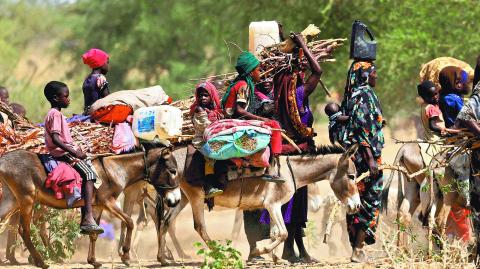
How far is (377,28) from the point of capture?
27875 mm

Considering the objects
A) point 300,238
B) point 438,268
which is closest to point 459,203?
point 300,238

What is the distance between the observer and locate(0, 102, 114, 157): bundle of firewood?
1343 cm

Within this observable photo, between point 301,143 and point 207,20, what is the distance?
18814mm

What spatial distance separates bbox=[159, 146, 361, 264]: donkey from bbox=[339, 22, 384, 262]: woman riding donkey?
0.18 m

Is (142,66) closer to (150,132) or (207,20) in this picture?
(207,20)

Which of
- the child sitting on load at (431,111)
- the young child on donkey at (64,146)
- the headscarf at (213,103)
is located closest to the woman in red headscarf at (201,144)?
the headscarf at (213,103)

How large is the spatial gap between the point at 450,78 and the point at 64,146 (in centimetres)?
433

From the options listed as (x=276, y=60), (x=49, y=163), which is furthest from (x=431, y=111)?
(x=49, y=163)

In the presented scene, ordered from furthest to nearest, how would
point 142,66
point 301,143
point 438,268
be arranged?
1. point 142,66
2. point 301,143
3. point 438,268

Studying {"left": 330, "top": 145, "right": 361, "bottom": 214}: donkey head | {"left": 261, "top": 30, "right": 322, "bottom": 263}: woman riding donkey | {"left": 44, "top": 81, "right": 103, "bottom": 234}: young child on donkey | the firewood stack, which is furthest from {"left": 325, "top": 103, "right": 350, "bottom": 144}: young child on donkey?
{"left": 44, "top": 81, "right": 103, "bottom": 234}: young child on donkey

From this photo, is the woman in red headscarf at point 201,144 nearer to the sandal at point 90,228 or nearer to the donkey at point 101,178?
the donkey at point 101,178

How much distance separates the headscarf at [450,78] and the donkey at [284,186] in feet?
4.40

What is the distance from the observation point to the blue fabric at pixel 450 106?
1352cm

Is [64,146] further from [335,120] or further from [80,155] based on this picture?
[335,120]
